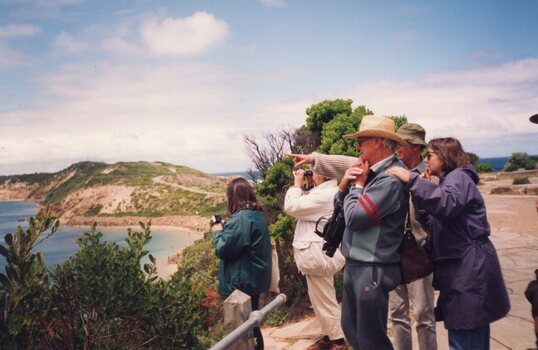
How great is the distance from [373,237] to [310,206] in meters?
1.45

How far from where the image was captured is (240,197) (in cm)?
367

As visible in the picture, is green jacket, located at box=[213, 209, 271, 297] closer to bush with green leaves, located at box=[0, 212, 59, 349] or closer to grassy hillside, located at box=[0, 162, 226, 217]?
bush with green leaves, located at box=[0, 212, 59, 349]

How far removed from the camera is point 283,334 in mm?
5004

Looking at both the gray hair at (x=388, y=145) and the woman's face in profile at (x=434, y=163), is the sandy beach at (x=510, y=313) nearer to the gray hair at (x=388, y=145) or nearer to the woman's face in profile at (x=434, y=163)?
the woman's face in profile at (x=434, y=163)

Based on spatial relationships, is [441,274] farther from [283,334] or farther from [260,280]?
[283,334]

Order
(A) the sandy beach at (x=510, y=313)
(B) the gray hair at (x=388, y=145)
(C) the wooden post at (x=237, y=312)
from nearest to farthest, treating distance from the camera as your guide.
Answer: (C) the wooden post at (x=237, y=312), (B) the gray hair at (x=388, y=145), (A) the sandy beach at (x=510, y=313)

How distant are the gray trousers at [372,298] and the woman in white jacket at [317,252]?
1366 millimetres

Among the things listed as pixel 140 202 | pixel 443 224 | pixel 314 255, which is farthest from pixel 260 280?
pixel 140 202

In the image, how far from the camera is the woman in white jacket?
378 centimetres

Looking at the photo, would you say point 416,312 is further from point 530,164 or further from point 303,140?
point 530,164

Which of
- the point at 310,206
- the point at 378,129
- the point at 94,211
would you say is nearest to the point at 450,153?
the point at 378,129

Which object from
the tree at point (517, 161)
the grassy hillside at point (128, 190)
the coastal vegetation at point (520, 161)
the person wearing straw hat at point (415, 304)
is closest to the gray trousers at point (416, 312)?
the person wearing straw hat at point (415, 304)

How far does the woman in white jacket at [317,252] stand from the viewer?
12.4 ft

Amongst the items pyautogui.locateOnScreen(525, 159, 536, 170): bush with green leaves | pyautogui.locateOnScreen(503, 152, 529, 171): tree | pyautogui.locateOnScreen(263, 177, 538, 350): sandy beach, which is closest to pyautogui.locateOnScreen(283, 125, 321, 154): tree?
pyautogui.locateOnScreen(263, 177, 538, 350): sandy beach
